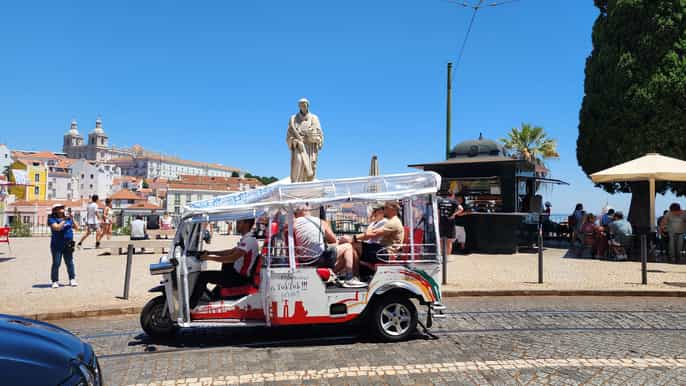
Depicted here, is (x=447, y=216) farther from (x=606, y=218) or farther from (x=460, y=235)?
(x=606, y=218)

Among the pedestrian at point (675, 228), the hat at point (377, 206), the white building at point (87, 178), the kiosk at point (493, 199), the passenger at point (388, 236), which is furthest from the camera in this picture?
the white building at point (87, 178)

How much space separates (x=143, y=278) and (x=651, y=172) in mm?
13353

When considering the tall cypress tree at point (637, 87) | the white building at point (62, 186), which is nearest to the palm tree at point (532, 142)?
the tall cypress tree at point (637, 87)

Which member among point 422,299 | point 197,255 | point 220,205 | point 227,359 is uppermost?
point 220,205

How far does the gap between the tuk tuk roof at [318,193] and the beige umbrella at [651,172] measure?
9.91 m

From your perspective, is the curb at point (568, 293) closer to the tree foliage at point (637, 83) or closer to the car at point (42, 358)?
the car at point (42, 358)

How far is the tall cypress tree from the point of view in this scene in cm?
1973

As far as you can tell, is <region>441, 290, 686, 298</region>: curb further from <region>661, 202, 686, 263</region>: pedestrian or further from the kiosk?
the kiosk

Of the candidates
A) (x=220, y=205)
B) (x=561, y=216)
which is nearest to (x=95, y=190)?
(x=561, y=216)

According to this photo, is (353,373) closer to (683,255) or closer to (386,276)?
(386,276)

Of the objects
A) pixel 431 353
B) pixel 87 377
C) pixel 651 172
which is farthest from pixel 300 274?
pixel 651 172

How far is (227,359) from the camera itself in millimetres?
5539

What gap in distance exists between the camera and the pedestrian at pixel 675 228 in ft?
47.4

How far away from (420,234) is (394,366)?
74.0 inches
